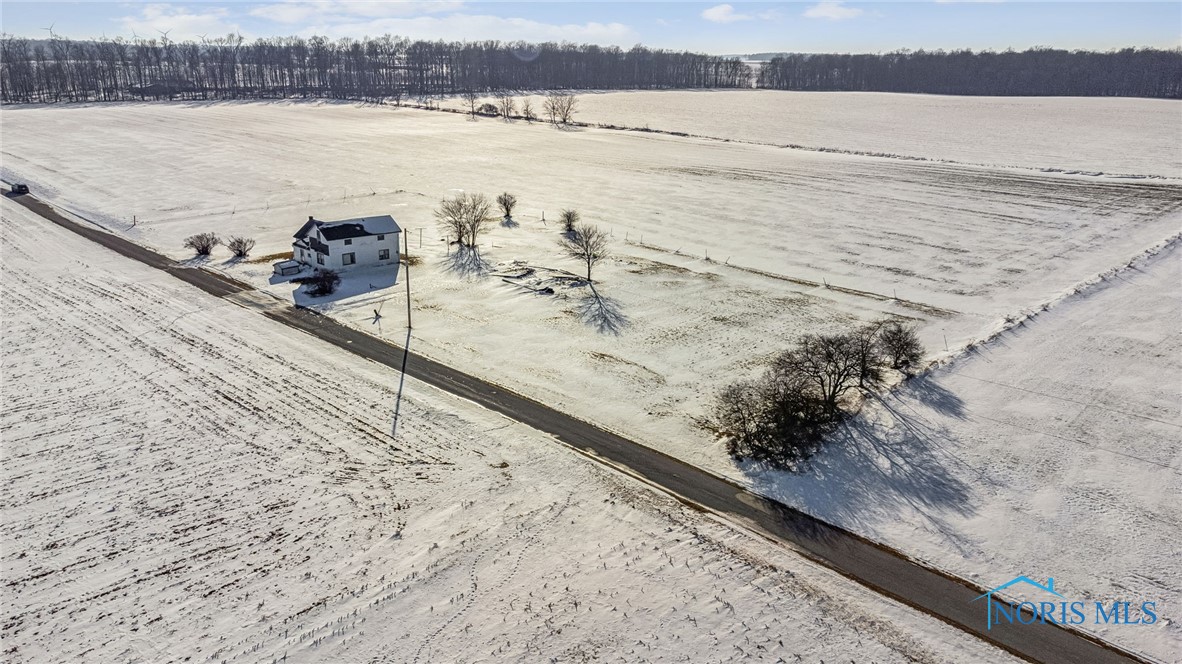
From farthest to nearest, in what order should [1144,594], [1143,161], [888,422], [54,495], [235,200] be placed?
[1143,161] → [235,200] → [888,422] → [54,495] → [1144,594]

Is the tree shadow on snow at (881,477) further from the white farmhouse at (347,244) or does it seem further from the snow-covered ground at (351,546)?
the white farmhouse at (347,244)

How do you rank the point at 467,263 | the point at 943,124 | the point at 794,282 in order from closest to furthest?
the point at 794,282 → the point at 467,263 → the point at 943,124

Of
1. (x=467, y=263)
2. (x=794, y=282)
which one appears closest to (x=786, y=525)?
(x=794, y=282)

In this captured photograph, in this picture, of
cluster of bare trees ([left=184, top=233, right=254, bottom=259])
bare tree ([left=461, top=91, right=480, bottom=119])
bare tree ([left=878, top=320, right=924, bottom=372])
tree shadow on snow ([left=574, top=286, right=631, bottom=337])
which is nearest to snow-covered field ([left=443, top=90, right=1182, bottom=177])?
bare tree ([left=461, top=91, right=480, bottom=119])

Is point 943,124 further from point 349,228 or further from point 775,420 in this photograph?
point 775,420

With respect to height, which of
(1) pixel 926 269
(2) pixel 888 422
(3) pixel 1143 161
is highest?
(3) pixel 1143 161

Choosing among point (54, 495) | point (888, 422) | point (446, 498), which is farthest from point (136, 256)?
point (888, 422)

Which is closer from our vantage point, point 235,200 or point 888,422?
point 888,422

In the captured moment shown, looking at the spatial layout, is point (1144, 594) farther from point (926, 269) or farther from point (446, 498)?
point (926, 269)
